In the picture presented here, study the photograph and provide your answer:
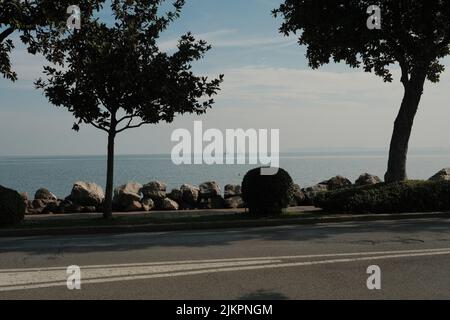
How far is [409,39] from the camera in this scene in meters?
18.4


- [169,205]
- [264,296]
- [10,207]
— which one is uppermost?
[10,207]

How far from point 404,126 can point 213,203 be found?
7.58 metres

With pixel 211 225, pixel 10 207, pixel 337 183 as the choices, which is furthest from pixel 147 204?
pixel 337 183

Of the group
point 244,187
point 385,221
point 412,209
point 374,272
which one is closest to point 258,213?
point 244,187

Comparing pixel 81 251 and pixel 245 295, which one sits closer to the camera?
pixel 245 295

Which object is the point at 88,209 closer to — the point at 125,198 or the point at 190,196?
the point at 125,198

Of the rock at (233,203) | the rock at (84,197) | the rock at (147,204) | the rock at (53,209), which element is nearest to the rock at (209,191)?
the rock at (233,203)

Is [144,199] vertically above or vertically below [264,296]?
above

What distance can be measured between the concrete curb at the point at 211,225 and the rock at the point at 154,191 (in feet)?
20.6

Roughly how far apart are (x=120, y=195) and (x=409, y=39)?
1170cm

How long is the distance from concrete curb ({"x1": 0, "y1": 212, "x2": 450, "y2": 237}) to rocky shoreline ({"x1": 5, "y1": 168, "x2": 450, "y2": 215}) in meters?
3.18

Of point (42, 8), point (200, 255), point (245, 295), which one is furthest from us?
point (42, 8)

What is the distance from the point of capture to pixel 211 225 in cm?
1373
